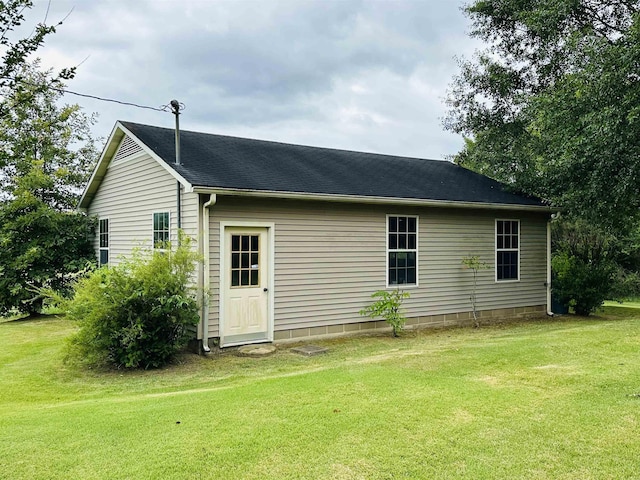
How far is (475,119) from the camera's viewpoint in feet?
52.0

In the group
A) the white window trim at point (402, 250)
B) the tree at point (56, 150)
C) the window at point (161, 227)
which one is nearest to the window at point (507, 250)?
the white window trim at point (402, 250)

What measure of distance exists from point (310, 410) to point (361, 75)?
1699 cm

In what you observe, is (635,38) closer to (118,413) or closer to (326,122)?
(118,413)

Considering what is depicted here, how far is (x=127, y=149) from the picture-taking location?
11.1 meters

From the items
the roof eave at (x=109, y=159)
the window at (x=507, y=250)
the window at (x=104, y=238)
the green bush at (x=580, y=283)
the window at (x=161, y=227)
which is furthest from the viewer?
the green bush at (x=580, y=283)

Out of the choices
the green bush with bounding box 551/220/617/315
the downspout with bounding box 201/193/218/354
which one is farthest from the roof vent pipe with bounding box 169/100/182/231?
the green bush with bounding box 551/220/617/315

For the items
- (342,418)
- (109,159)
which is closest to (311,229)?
(342,418)

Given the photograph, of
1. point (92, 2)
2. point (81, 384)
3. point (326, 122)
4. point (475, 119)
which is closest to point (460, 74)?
point (475, 119)

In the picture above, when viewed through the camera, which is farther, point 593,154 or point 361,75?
point 361,75

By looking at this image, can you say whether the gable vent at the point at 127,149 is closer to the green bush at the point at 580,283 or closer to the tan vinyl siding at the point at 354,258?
the tan vinyl siding at the point at 354,258

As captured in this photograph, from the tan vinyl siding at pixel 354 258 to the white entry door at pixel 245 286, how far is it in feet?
0.64

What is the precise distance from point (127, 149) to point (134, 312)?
5.12 metres

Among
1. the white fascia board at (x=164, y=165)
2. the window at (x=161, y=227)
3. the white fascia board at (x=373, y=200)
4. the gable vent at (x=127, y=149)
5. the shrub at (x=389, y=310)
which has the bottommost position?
the shrub at (x=389, y=310)

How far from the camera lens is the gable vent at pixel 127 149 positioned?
1065cm
